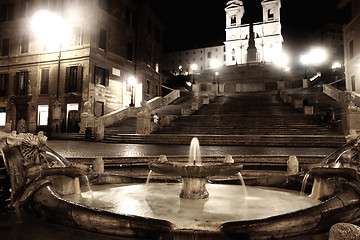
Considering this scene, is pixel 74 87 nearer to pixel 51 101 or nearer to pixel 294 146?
pixel 51 101

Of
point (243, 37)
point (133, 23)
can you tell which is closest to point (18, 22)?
point (133, 23)

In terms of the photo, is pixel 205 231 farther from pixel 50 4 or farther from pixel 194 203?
pixel 50 4

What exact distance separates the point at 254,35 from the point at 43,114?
185 ft

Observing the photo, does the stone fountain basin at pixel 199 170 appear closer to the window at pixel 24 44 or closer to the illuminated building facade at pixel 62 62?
the illuminated building facade at pixel 62 62

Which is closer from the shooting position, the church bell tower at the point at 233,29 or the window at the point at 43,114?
the window at the point at 43,114

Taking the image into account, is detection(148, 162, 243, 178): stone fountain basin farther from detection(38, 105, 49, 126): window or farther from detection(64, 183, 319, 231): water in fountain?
detection(38, 105, 49, 126): window

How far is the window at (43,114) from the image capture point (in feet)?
87.0

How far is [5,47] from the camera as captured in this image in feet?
95.8

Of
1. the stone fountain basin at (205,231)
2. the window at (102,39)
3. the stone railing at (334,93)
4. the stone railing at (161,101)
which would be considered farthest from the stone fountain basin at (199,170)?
the window at (102,39)

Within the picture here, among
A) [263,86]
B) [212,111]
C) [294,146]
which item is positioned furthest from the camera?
[263,86]

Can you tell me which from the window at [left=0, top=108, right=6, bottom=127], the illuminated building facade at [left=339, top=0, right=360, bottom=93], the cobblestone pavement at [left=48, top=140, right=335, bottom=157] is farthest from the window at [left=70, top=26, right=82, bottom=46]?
the illuminated building facade at [left=339, top=0, right=360, bottom=93]

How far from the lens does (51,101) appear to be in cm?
2623

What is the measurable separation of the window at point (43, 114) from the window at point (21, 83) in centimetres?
286

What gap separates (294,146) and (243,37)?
5987cm
